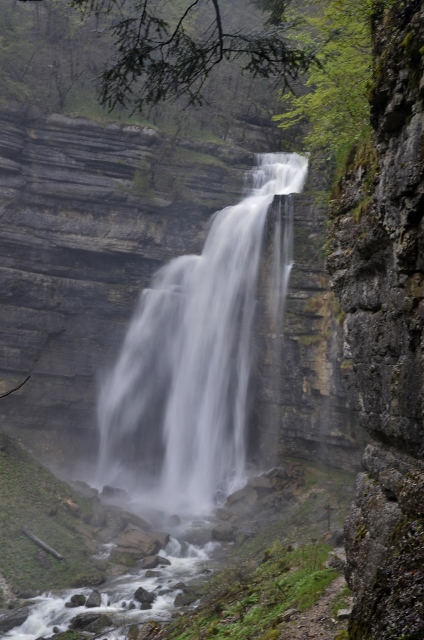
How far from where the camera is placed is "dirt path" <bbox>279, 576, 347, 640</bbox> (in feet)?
21.0

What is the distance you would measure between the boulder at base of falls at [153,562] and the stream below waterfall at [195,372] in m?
3.58

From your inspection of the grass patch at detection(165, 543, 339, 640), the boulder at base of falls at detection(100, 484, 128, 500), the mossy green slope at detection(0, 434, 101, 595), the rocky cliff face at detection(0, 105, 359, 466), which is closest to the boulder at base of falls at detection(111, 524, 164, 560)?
the mossy green slope at detection(0, 434, 101, 595)

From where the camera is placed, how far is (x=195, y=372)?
24547 millimetres

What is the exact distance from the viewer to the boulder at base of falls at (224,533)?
57.8 feet

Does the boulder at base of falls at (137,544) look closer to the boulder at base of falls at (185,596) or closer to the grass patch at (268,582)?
the grass patch at (268,582)

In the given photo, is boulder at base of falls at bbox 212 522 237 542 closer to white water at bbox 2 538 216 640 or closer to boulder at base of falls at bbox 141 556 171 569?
white water at bbox 2 538 216 640

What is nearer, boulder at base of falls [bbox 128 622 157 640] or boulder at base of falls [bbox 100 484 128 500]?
boulder at base of falls [bbox 128 622 157 640]

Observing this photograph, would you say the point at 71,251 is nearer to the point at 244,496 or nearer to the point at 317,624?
the point at 244,496

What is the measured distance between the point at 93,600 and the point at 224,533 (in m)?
5.48

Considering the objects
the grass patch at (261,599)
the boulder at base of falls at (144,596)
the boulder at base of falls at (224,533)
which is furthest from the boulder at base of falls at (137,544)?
the grass patch at (261,599)

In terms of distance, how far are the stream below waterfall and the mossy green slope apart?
344 cm

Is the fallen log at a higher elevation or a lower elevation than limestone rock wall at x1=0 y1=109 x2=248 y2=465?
lower

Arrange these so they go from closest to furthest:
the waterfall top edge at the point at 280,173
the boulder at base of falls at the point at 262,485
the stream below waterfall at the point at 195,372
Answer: the boulder at base of falls at the point at 262,485
the stream below waterfall at the point at 195,372
the waterfall top edge at the point at 280,173

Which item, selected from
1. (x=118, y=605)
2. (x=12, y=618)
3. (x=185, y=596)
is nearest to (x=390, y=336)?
(x=185, y=596)
